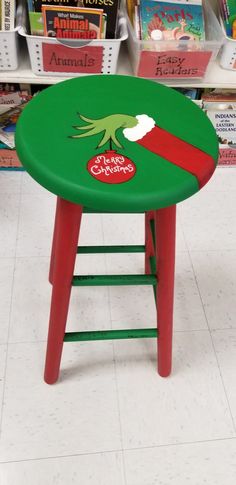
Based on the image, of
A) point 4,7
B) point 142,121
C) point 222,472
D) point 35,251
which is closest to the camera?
point 142,121

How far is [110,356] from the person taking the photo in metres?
1.36

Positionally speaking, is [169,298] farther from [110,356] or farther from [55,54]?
[55,54]

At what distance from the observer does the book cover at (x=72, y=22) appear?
141 centimetres

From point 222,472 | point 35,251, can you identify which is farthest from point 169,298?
point 35,251

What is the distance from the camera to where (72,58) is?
1.52 metres

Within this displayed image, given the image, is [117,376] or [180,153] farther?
[117,376]

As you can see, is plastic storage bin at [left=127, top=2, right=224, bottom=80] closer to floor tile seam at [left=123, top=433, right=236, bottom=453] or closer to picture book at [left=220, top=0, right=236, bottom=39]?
picture book at [left=220, top=0, right=236, bottom=39]

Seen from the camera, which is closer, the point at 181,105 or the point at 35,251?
the point at 181,105

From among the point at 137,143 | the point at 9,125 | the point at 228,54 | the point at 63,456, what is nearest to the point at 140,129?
the point at 137,143

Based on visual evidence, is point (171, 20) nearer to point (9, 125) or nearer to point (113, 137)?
point (9, 125)

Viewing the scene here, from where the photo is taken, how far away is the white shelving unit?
1589 mm

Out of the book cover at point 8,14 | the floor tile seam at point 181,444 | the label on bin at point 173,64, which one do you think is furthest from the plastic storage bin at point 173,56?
the floor tile seam at point 181,444

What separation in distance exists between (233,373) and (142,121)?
2.96 feet

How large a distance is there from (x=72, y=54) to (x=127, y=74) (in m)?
0.25
